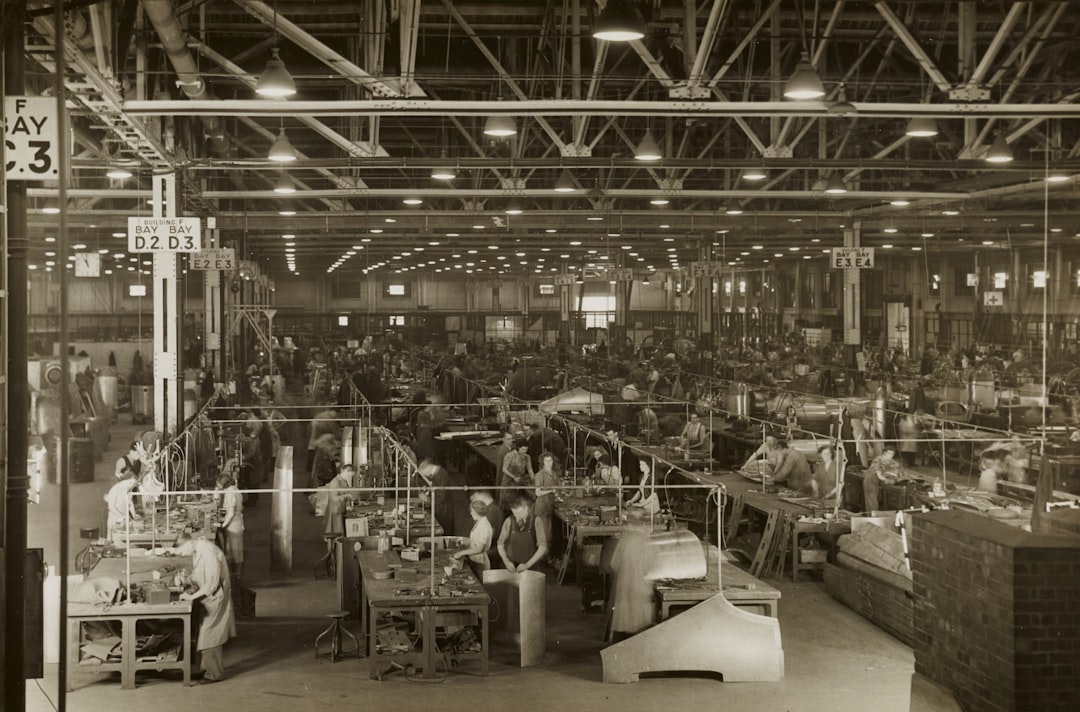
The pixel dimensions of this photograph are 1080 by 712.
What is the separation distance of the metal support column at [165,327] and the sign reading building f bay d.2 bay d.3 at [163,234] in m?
0.80

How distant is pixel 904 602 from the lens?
541 inches

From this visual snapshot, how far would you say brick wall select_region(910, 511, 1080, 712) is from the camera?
7426mm

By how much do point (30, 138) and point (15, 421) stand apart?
213 cm

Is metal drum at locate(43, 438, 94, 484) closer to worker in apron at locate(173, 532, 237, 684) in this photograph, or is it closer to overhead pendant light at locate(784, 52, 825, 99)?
worker in apron at locate(173, 532, 237, 684)

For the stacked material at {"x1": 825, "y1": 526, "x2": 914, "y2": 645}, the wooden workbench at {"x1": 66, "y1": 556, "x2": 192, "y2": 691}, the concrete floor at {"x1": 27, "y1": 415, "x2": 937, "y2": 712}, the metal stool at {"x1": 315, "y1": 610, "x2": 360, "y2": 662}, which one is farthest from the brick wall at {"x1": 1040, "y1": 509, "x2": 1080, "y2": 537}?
the wooden workbench at {"x1": 66, "y1": 556, "x2": 192, "y2": 691}

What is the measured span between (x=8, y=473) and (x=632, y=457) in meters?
15.0

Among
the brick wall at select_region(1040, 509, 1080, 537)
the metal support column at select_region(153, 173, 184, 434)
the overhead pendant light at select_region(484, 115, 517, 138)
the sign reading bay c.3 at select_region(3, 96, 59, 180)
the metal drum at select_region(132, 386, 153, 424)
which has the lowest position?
the metal drum at select_region(132, 386, 153, 424)

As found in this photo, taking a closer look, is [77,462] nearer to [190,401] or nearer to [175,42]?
[190,401]

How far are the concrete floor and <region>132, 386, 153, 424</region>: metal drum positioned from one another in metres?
24.3

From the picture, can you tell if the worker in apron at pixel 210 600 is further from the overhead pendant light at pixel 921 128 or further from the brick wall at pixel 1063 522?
the overhead pendant light at pixel 921 128

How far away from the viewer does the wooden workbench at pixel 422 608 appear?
39.4 feet

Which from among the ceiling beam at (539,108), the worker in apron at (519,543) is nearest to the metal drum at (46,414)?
the ceiling beam at (539,108)

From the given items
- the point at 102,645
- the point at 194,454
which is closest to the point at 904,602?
the point at 102,645

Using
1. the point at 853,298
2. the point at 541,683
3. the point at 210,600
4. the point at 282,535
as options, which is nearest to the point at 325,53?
the point at 210,600
